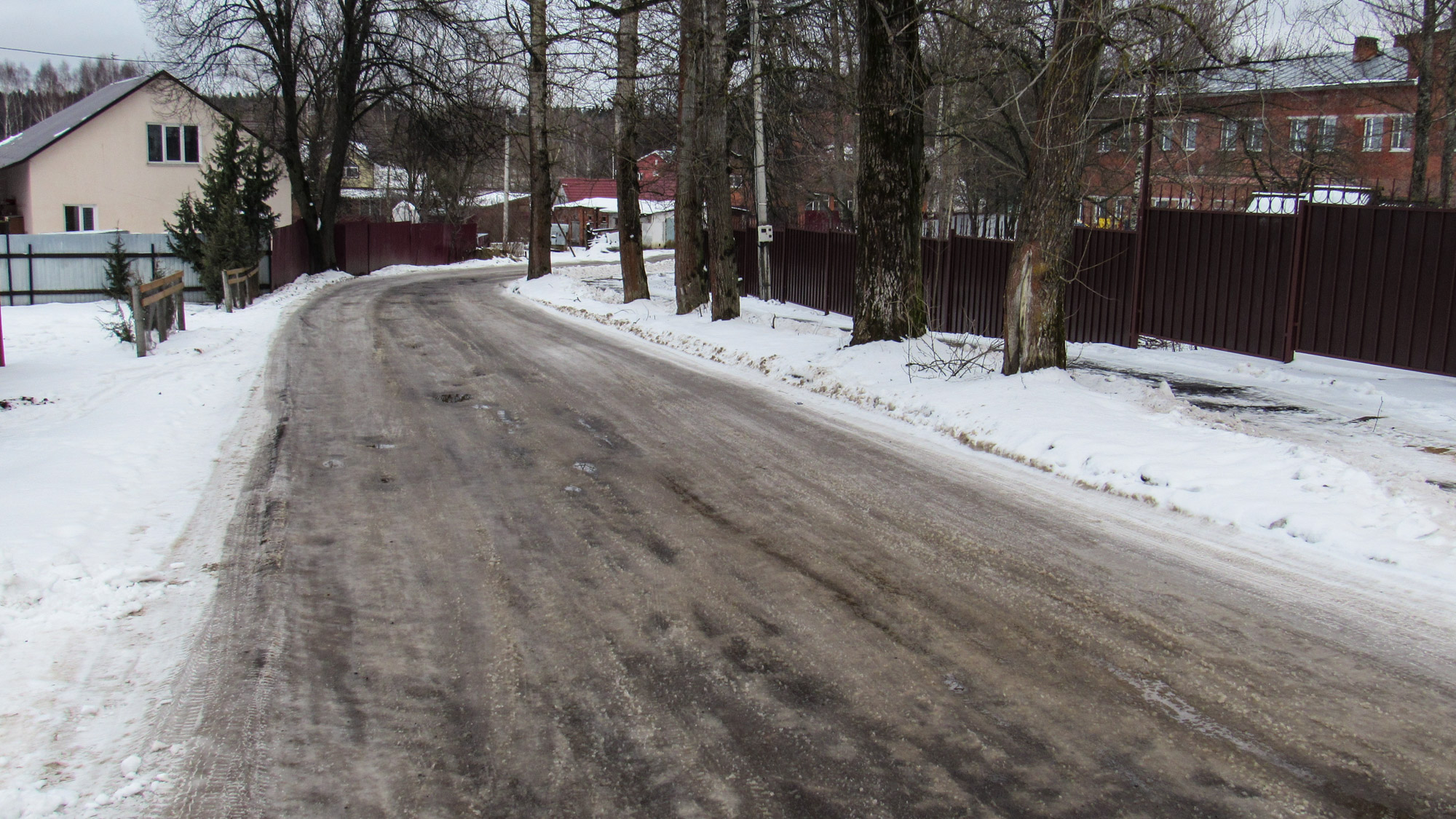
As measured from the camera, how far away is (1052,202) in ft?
32.9

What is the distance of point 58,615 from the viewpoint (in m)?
4.98

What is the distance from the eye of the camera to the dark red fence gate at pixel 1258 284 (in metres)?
10.4

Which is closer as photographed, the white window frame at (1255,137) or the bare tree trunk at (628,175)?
the bare tree trunk at (628,175)

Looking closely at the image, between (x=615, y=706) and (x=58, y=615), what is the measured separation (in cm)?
292

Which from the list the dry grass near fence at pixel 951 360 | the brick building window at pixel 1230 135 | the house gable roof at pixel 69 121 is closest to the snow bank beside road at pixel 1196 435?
the dry grass near fence at pixel 951 360

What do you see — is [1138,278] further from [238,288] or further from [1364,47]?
[1364,47]

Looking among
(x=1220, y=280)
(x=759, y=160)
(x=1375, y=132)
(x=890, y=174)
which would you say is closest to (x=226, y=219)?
(x=759, y=160)

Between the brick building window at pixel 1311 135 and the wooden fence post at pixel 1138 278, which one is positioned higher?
the brick building window at pixel 1311 135

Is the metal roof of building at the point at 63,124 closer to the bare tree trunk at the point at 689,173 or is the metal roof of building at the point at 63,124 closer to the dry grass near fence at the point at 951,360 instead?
the bare tree trunk at the point at 689,173

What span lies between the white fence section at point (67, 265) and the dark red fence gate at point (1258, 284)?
68.0ft

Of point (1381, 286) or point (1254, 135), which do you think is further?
point (1254, 135)

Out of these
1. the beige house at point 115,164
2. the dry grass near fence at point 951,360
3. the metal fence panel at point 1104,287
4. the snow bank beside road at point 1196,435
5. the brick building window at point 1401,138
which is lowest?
the snow bank beside road at point 1196,435

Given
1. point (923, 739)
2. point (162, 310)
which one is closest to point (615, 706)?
point (923, 739)

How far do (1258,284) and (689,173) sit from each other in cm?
1008
